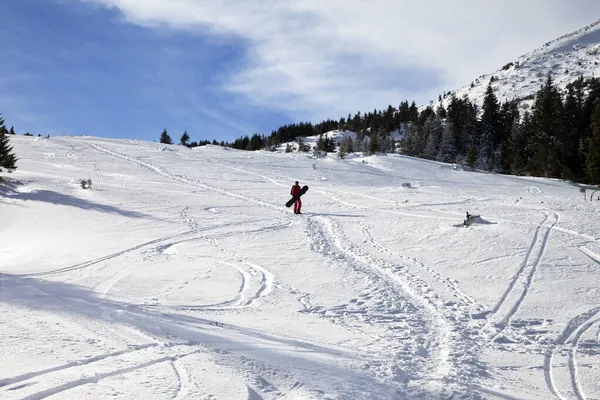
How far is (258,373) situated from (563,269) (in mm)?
7966

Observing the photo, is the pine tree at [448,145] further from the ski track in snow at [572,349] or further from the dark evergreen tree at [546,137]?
the ski track in snow at [572,349]

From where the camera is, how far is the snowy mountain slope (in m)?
102

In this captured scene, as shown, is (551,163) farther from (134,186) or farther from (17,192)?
(17,192)

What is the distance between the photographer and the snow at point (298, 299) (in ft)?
15.6

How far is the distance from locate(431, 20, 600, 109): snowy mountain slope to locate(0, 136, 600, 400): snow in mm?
85174

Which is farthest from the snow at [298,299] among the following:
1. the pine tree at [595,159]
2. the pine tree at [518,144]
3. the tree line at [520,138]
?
the pine tree at [518,144]

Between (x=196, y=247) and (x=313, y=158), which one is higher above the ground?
(x=313, y=158)

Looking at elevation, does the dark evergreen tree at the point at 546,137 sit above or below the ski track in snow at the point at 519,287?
above

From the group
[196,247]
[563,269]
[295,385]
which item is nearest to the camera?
[295,385]

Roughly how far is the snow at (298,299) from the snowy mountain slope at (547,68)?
279 ft

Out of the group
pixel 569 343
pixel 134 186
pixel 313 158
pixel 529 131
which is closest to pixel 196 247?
pixel 569 343

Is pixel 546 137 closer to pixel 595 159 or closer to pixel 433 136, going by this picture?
pixel 595 159

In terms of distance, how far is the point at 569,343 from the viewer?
620cm

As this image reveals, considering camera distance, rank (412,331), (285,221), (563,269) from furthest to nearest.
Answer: (285,221) < (563,269) < (412,331)
